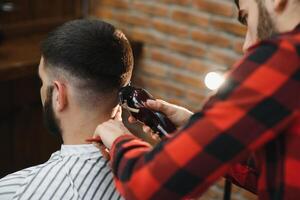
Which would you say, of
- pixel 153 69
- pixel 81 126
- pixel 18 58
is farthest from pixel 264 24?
pixel 153 69

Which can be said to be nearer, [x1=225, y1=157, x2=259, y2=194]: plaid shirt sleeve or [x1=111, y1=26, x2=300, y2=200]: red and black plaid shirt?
[x1=111, y1=26, x2=300, y2=200]: red and black plaid shirt

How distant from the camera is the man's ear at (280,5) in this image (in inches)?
33.9

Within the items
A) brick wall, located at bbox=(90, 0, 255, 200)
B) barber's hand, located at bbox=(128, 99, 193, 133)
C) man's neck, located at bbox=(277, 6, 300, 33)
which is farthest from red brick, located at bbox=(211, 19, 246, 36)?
man's neck, located at bbox=(277, 6, 300, 33)

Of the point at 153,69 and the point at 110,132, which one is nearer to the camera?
the point at 110,132

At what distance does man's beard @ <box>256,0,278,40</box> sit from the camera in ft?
2.92

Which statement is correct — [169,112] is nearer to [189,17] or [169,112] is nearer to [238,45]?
[238,45]

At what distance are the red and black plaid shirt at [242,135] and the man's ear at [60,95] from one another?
0.46 m

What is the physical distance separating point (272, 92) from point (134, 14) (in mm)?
2089

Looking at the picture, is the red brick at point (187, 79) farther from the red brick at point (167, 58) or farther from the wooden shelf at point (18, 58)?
the wooden shelf at point (18, 58)

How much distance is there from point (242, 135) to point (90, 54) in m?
0.58

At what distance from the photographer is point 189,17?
2549 millimetres

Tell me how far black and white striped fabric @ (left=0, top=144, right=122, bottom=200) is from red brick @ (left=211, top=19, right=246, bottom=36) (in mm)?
1315

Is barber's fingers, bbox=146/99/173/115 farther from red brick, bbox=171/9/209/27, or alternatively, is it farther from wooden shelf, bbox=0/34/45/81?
red brick, bbox=171/9/209/27

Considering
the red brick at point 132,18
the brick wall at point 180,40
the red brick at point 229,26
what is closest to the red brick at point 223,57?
the brick wall at point 180,40
